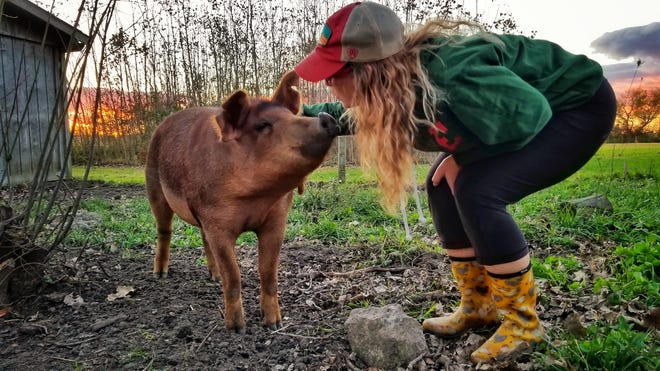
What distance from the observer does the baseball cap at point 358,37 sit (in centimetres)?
210

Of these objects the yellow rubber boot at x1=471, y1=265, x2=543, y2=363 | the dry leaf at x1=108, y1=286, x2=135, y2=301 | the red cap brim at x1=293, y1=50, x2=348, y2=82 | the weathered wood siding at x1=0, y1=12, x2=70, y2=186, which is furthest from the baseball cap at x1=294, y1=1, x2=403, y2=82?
the weathered wood siding at x1=0, y1=12, x2=70, y2=186

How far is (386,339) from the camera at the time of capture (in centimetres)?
230

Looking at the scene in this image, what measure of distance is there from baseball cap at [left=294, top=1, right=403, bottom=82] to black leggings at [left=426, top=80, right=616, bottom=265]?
2.13 ft

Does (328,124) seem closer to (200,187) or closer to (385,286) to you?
(200,187)

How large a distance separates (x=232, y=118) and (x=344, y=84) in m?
0.58

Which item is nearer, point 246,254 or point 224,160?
point 224,160

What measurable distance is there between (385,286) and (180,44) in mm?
12507

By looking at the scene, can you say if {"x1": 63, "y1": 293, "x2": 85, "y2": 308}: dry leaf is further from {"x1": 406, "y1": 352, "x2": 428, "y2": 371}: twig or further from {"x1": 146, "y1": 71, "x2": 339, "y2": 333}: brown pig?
{"x1": 406, "y1": 352, "x2": 428, "y2": 371}: twig

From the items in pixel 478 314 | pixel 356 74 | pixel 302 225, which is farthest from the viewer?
pixel 302 225

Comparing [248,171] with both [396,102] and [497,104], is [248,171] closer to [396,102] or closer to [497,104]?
[396,102]

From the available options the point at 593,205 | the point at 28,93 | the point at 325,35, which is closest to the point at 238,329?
the point at 325,35

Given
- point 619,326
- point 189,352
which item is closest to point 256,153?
point 189,352

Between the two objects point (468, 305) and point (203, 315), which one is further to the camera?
point (203, 315)

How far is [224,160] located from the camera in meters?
2.52
